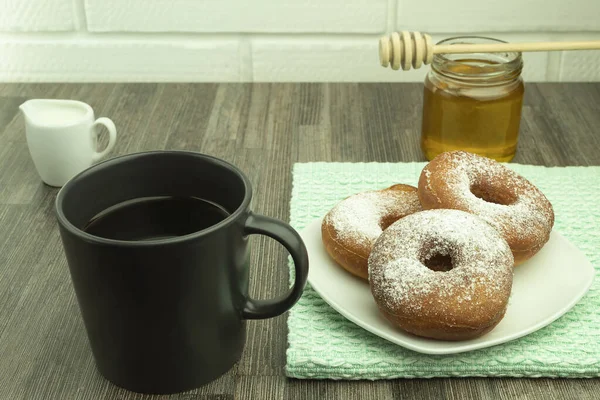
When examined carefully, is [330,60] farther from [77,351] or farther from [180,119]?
[77,351]

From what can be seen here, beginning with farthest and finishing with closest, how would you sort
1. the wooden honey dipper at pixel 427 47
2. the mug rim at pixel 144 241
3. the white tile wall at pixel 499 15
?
the white tile wall at pixel 499 15 → the wooden honey dipper at pixel 427 47 → the mug rim at pixel 144 241

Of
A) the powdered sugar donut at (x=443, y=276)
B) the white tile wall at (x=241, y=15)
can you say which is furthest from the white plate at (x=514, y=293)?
the white tile wall at (x=241, y=15)

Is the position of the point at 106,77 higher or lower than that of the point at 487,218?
lower

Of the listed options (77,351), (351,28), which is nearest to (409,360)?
(77,351)

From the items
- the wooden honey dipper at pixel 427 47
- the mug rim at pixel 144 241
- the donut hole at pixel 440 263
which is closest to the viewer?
the mug rim at pixel 144 241

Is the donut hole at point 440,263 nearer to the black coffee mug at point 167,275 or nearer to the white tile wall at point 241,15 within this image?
the black coffee mug at point 167,275

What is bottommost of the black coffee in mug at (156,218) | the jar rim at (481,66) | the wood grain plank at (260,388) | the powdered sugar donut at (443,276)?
the wood grain plank at (260,388)

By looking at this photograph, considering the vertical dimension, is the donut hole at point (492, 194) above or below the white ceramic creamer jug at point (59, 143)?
above
